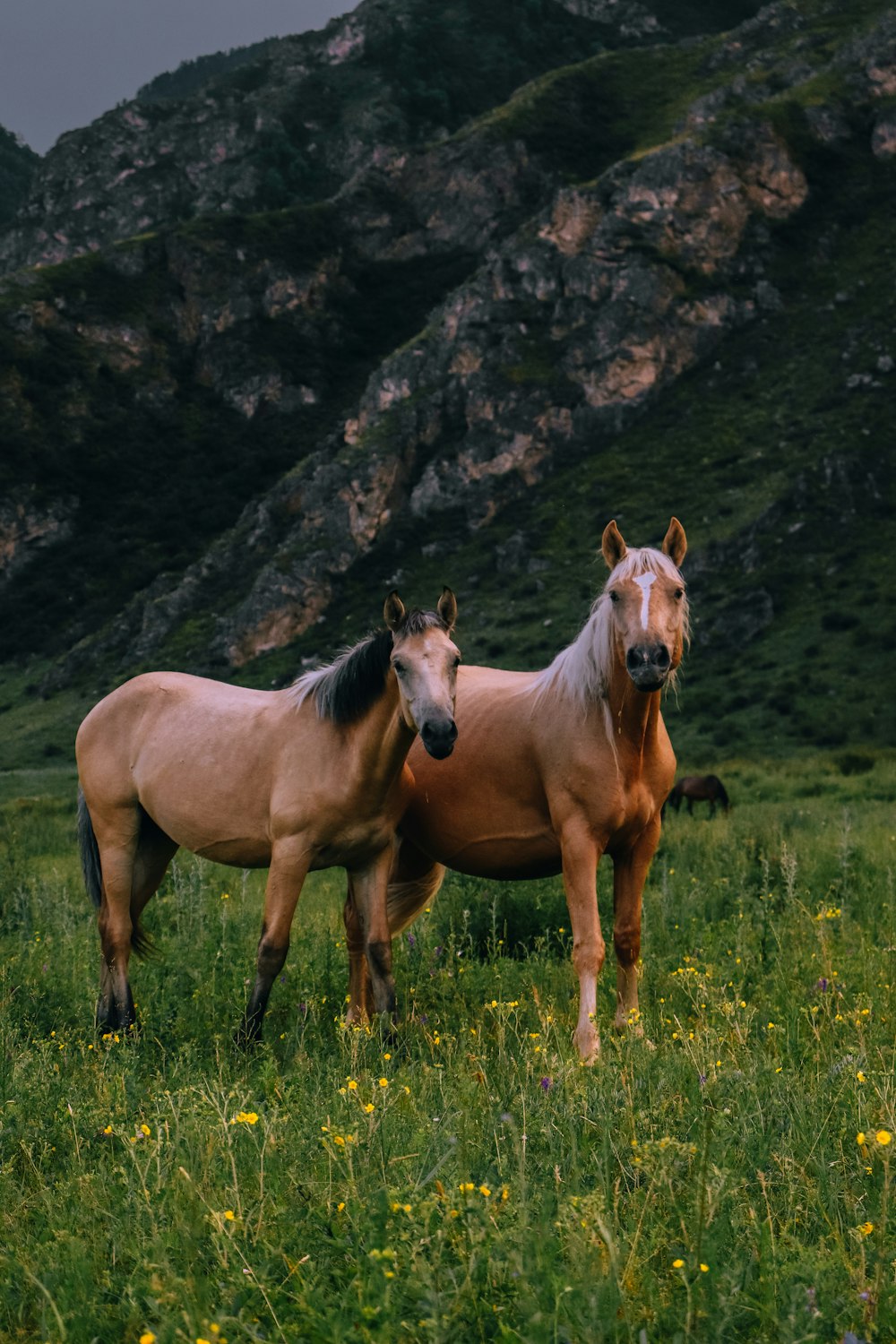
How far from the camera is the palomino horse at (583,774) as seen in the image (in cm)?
539

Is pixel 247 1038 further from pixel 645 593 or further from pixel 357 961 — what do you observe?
pixel 645 593

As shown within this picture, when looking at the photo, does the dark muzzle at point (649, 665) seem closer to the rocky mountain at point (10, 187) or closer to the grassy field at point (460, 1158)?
the grassy field at point (460, 1158)

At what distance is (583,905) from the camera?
555 cm

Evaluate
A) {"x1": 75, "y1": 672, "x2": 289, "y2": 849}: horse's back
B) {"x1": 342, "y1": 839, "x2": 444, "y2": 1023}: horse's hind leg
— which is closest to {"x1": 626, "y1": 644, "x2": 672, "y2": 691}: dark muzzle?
{"x1": 75, "y1": 672, "x2": 289, "y2": 849}: horse's back

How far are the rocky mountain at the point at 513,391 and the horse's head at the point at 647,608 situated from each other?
41871 millimetres

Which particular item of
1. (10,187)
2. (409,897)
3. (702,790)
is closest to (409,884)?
(409,897)

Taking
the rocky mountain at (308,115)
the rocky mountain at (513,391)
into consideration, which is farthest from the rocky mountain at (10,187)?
the rocky mountain at (513,391)

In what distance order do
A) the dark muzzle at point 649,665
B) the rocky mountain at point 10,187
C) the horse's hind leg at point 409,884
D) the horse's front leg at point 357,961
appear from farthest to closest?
the rocky mountain at point 10,187, the horse's hind leg at point 409,884, the horse's front leg at point 357,961, the dark muzzle at point 649,665

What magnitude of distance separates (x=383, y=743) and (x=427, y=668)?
642 millimetres

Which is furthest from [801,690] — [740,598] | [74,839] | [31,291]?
[31,291]

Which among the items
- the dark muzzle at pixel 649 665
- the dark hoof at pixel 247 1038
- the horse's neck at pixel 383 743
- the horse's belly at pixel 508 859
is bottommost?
the dark hoof at pixel 247 1038

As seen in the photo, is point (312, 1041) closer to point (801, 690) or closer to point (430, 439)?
point (801, 690)

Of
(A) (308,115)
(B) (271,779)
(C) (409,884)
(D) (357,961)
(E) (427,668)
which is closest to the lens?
(E) (427,668)

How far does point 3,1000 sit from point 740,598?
5882 centimetres
